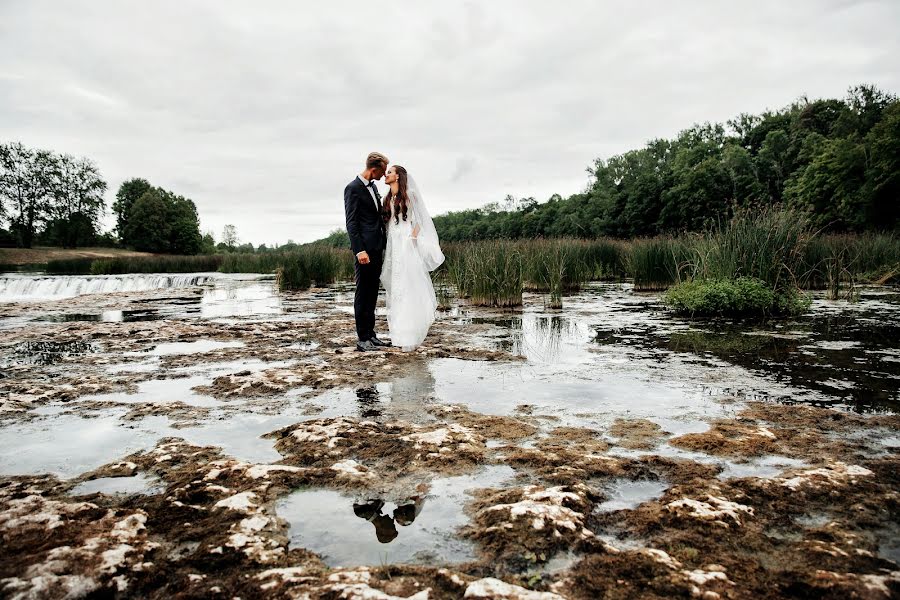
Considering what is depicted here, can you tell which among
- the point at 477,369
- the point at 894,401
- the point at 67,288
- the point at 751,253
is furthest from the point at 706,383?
the point at 67,288

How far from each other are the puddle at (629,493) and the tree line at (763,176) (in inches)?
576

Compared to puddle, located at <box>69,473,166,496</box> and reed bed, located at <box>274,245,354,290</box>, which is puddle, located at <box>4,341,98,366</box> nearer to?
puddle, located at <box>69,473,166,496</box>

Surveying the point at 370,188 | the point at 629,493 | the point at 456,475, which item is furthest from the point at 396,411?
the point at 370,188

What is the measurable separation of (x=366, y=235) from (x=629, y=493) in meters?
4.22

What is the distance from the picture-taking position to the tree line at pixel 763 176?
30438 millimetres

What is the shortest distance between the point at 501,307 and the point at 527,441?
7.25 m

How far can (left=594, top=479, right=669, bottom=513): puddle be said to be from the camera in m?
2.10

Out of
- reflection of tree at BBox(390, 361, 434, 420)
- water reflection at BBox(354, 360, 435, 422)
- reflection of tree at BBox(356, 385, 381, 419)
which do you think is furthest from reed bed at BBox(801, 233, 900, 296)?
reflection of tree at BBox(356, 385, 381, 419)

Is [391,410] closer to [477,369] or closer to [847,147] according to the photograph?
[477,369]

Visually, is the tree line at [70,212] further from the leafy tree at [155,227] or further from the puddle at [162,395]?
the puddle at [162,395]

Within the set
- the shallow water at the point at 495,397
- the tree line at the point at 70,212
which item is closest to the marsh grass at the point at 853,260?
the shallow water at the point at 495,397

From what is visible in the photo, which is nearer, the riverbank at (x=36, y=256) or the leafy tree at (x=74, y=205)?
the riverbank at (x=36, y=256)

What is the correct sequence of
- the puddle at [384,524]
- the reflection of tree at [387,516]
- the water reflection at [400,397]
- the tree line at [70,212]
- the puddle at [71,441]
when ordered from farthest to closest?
1. the tree line at [70,212]
2. the water reflection at [400,397]
3. the puddle at [71,441]
4. the reflection of tree at [387,516]
5. the puddle at [384,524]

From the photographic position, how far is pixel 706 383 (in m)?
4.12
